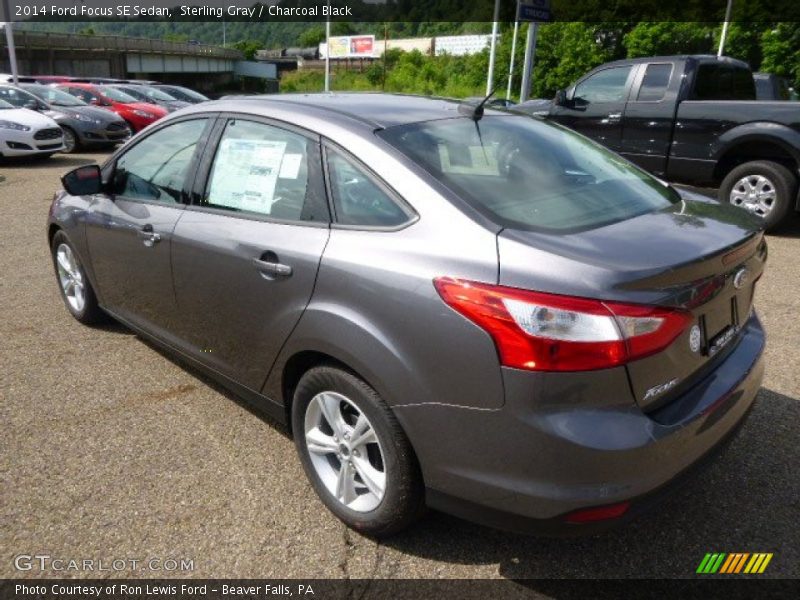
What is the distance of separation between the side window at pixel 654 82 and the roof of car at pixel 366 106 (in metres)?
5.94

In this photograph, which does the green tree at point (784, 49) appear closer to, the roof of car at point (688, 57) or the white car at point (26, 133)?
the roof of car at point (688, 57)

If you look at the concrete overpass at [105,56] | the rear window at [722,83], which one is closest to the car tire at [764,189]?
the rear window at [722,83]

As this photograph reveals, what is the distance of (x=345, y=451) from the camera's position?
8.14ft

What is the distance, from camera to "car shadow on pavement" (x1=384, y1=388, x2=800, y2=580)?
2346 millimetres

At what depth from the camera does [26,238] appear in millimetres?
7176

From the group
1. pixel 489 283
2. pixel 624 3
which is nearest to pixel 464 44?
pixel 624 3

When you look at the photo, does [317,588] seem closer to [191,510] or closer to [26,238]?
[191,510]

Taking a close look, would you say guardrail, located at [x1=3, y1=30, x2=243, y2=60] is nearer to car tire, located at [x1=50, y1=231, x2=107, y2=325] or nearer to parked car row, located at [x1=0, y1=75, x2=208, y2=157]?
parked car row, located at [x1=0, y1=75, x2=208, y2=157]

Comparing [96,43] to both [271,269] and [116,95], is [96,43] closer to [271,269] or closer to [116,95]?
[116,95]

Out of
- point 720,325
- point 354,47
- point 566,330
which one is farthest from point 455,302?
point 354,47

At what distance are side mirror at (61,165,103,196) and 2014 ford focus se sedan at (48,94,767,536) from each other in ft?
2.18

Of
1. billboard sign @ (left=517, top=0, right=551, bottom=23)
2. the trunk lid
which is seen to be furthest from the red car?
the trunk lid

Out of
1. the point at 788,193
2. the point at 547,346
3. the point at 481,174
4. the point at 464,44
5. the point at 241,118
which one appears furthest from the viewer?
the point at 464,44

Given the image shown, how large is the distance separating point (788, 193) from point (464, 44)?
291ft
